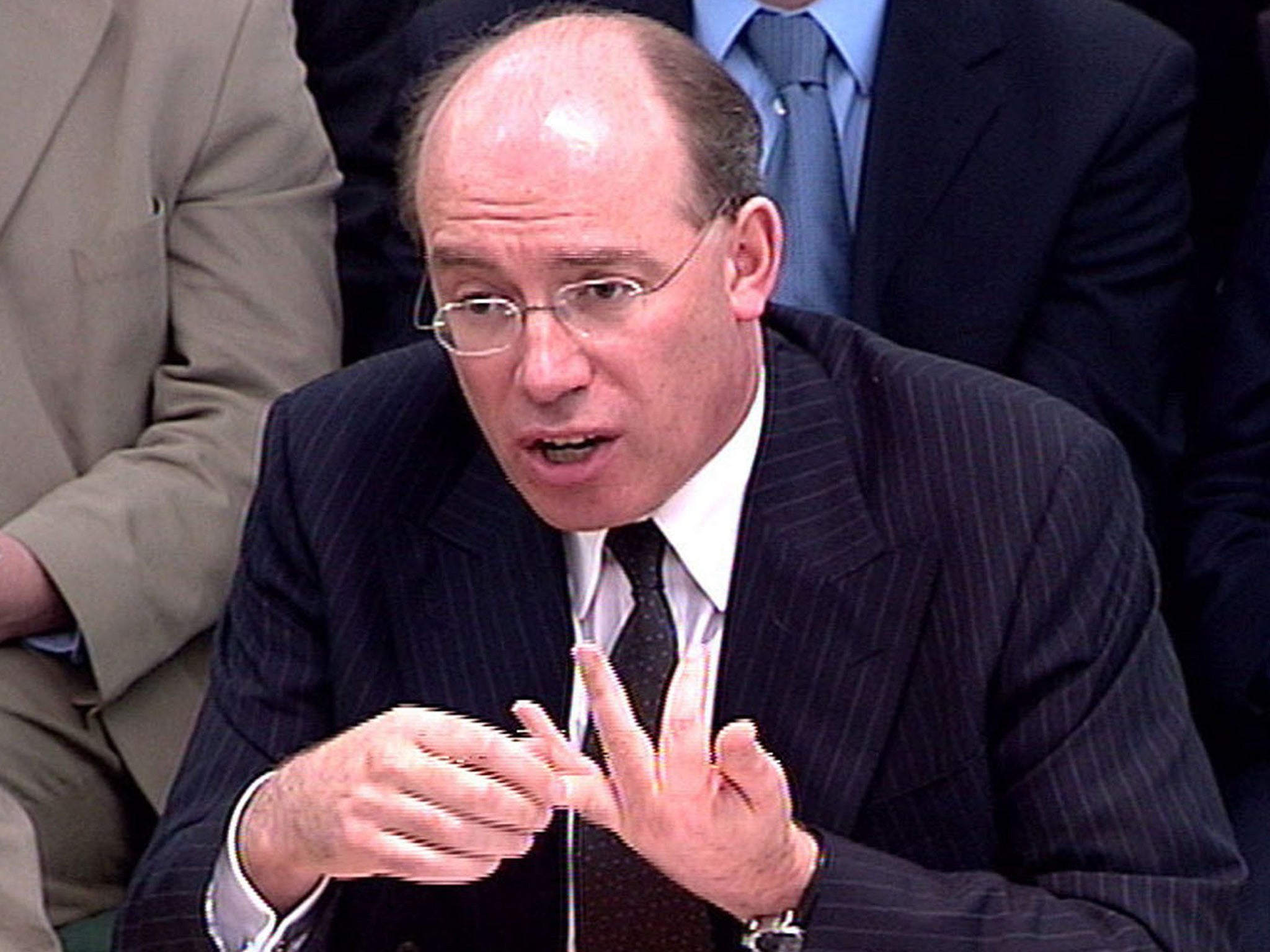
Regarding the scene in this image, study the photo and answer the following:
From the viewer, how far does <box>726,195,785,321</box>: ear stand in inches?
89.1

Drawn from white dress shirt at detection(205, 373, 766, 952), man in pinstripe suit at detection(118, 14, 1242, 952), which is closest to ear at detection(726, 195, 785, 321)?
man in pinstripe suit at detection(118, 14, 1242, 952)

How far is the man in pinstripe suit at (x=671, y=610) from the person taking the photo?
2.07 metres

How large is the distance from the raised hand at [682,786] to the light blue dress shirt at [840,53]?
126cm

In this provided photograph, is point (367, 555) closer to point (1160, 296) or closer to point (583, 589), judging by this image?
point (583, 589)

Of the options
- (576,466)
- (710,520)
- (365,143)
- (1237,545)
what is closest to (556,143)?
(576,466)

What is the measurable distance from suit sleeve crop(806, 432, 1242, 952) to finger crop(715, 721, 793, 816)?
123 mm

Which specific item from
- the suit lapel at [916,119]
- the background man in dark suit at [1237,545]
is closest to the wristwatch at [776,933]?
the background man in dark suit at [1237,545]

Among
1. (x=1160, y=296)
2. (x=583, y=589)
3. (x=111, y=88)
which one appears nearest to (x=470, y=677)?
(x=583, y=589)

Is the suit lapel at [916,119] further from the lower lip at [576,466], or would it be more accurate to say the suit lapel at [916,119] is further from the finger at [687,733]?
the finger at [687,733]

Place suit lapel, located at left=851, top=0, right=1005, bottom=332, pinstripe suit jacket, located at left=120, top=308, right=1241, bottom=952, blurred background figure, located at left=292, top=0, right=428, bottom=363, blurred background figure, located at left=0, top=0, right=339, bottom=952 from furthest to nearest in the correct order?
blurred background figure, located at left=292, top=0, right=428, bottom=363 < suit lapel, located at left=851, top=0, right=1005, bottom=332 < blurred background figure, located at left=0, top=0, right=339, bottom=952 < pinstripe suit jacket, located at left=120, top=308, right=1241, bottom=952

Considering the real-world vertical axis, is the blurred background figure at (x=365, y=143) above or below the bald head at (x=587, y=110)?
below

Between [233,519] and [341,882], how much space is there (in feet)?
2.61

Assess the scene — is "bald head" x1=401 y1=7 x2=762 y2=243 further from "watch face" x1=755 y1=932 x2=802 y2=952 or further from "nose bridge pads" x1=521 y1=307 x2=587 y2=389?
"watch face" x1=755 y1=932 x2=802 y2=952

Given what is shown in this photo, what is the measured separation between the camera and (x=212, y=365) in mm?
2998
